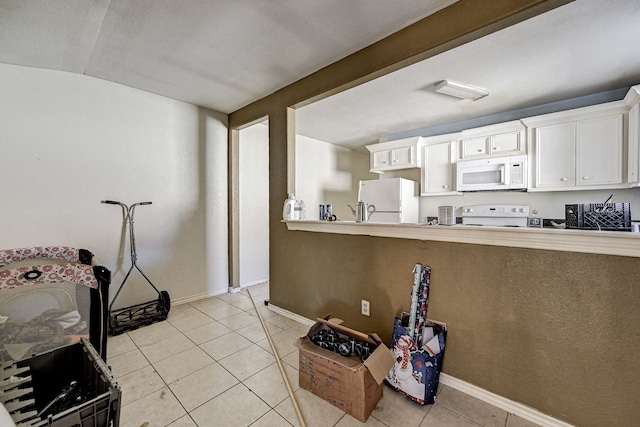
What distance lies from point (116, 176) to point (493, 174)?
4.48m

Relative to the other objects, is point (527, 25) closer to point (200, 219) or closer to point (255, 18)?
point (255, 18)

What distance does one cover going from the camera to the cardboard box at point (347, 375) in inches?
55.4

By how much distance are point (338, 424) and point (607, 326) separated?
1.41m

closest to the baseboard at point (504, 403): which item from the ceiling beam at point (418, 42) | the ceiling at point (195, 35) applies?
the ceiling beam at point (418, 42)

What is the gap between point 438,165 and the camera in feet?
13.0

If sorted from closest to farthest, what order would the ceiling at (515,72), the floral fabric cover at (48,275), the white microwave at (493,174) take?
the floral fabric cover at (48,275) → the ceiling at (515,72) → the white microwave at (493,174)

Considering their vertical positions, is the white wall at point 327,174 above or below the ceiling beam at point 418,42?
below

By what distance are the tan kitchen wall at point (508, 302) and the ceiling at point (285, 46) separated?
25 centimetres

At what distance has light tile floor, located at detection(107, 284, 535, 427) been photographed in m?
1.42

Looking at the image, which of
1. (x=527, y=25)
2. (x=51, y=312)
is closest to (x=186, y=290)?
(x=51, y=312)

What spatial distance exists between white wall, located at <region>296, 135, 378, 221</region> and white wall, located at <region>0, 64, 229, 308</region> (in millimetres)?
1563

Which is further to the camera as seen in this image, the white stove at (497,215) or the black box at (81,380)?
the white stove at (497,215)

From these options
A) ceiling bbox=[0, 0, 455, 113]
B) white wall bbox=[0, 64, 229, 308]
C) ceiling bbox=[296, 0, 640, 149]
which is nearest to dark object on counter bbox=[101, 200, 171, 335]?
white wall bbox=[0, 64, 229, 308]

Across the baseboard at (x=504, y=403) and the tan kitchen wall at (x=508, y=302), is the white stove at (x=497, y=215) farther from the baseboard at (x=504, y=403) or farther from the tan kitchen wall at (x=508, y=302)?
the baseboard at (x=504, y=403)
